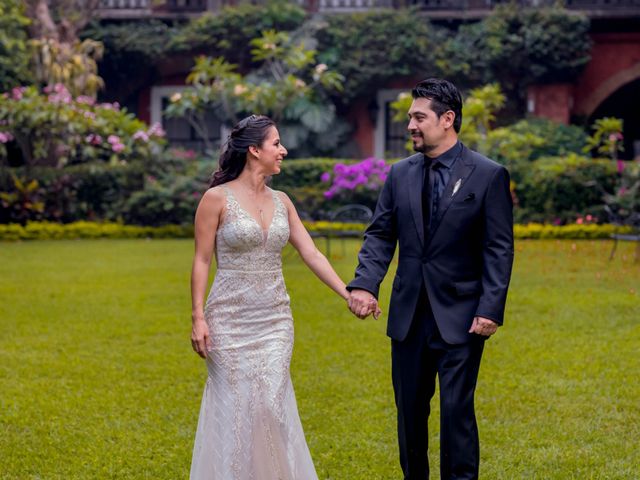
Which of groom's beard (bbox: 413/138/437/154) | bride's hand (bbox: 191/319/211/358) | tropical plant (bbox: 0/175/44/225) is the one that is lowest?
tropical plant (bbox: 0/175/44/225)

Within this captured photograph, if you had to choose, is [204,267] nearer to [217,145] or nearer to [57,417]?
[57,417]

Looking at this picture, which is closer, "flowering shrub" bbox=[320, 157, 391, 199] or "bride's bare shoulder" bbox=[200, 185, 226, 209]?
"bride's bare shoulder" bbox=[200, 185, 226, 209]

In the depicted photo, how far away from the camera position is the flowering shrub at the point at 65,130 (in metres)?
19.5

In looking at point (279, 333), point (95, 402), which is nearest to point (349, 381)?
point (95, 402)

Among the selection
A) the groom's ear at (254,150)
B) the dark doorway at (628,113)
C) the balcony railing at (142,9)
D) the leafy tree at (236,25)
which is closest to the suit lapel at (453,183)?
the groom's ear at (254,150)

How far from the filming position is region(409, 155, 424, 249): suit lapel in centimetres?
411

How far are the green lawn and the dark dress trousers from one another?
93 centimetres

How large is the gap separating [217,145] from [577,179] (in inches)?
376

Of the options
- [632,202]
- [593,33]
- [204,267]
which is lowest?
[632,202]

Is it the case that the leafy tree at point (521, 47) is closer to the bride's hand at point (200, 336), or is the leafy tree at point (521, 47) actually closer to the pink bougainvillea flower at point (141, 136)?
the pink bougainvillea flower at point (141, 136)

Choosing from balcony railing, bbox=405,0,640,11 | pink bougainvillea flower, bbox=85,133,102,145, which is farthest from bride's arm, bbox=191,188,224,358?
balcony railing, bbox=405,0,640,11

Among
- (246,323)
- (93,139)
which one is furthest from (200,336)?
(93,139)

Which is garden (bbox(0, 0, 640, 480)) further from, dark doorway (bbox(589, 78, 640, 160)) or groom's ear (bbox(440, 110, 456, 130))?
groom's ear (bbox(440, 110, 456, 130))

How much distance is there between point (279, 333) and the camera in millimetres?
4258
